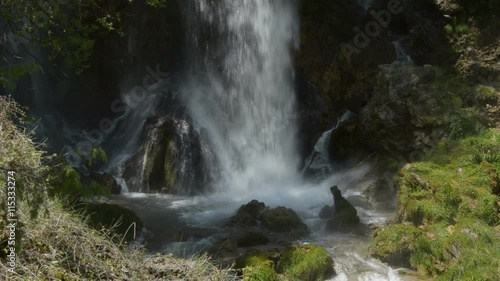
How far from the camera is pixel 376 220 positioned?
9.36 meters

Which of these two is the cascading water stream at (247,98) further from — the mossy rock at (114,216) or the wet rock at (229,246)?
the wet rock at (229,246)

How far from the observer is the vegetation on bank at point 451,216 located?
6.61 metres

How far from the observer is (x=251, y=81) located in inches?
584

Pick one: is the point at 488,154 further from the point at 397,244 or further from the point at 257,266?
the point at 257,266

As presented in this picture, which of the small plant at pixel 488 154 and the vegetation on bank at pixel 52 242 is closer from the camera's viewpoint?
the vegetation on bank at pixel 52 242

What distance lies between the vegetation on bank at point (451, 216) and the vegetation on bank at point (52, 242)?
4.54 metres

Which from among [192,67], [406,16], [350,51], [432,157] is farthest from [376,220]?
[192,67]

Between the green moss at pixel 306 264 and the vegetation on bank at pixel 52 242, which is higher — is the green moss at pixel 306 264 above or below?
below

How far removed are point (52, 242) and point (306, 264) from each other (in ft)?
14.8

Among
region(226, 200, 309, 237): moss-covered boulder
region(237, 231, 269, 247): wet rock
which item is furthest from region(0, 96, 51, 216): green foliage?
region(226, 200, 309, 237): moss-covered boulder

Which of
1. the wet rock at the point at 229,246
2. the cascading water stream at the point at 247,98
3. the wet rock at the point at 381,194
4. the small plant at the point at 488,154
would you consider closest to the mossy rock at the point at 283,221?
the wet rock at the point at 229,246

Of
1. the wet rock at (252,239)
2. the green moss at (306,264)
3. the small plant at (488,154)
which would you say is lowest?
the green moss at (306,264)

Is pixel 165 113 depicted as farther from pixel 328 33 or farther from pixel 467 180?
pixel 467 180

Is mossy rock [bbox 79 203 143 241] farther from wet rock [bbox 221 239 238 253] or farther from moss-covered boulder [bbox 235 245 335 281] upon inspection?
moss-covered boulder [bbox 235 245 335 281]
